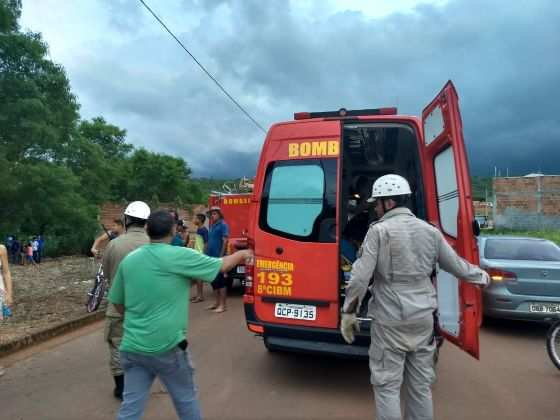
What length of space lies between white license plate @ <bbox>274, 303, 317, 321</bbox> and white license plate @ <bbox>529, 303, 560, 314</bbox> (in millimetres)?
3589

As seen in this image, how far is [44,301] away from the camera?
8336 mm

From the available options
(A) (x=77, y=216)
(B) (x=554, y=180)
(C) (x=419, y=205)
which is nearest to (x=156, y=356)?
(C) (x=419, y=205)

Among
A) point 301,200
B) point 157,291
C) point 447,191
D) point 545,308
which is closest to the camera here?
point 157,291

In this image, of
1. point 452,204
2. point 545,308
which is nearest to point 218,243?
point 452,204

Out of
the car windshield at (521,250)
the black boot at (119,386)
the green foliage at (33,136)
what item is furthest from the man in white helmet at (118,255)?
the green foliage at (33,136)

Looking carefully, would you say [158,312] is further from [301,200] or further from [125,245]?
[301,200]

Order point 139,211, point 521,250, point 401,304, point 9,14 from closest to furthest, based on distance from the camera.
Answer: point 401,304
point 139,211
point 521,250
point 9,14

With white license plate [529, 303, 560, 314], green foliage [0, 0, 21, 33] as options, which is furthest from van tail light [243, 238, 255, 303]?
green foliage [0, 0, 21, 33]

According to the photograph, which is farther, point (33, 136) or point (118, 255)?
point (33, 136)

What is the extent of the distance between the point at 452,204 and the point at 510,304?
10.2 ft

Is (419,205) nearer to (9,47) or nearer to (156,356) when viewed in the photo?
(156,356)

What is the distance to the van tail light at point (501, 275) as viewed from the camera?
5893mm

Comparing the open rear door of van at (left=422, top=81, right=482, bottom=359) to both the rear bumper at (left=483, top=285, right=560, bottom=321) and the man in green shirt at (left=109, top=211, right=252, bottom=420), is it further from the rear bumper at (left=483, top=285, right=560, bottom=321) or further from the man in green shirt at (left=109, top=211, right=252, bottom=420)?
Result: the rear bumper at (left=483, top=285, right=560, bottom=321)

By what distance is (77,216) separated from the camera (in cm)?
1420
